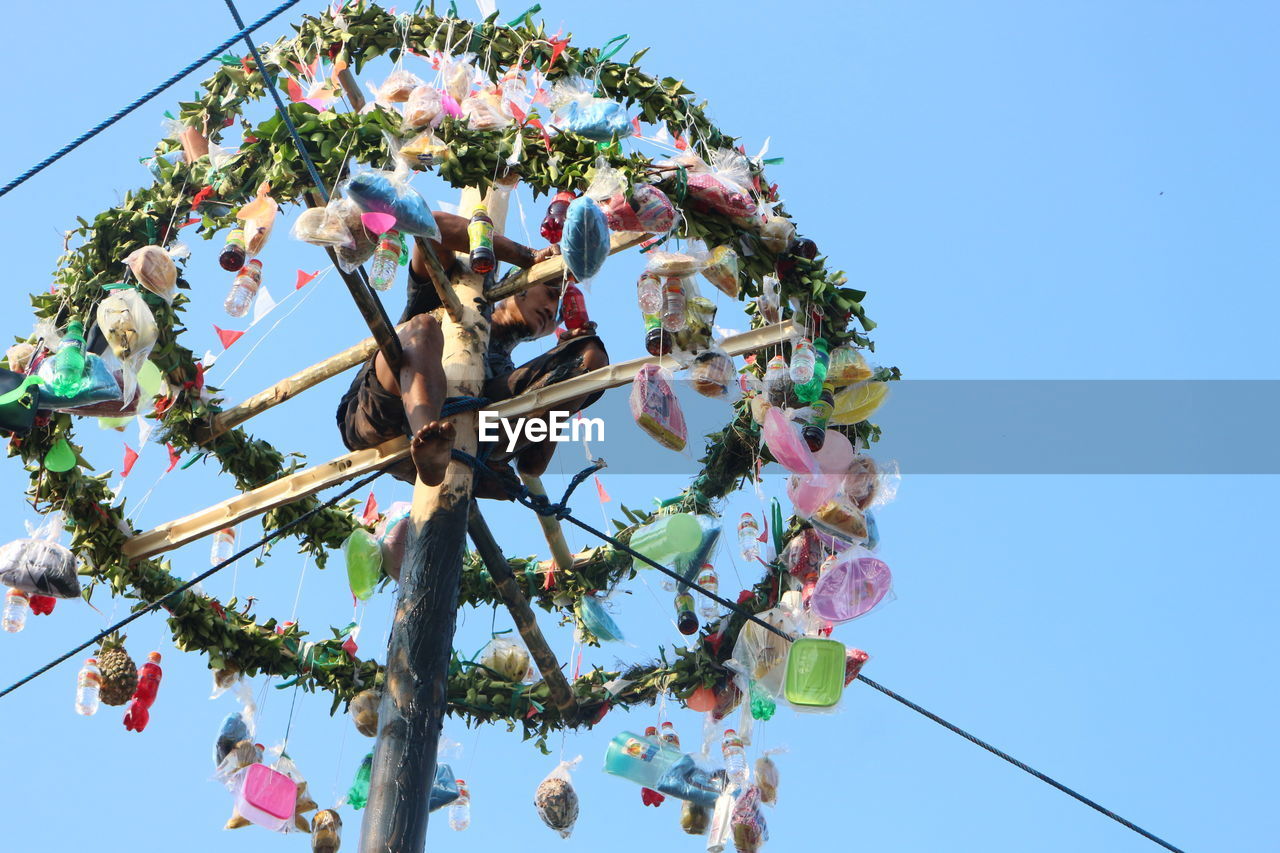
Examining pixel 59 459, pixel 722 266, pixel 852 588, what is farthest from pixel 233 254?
pixel 852 588

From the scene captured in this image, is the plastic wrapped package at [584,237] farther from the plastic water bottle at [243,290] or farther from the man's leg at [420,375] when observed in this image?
the plastic water bottle at [243,290]

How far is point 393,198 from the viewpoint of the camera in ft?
20.9

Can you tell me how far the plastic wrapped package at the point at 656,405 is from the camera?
684 centimetres

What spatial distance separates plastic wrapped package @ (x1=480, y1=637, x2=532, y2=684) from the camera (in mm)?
8328

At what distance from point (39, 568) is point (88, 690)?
30.9 inches

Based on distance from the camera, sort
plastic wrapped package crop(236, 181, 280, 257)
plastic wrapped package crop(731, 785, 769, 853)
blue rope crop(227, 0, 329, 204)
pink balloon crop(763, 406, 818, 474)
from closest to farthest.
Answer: blue rope crop(227, 0, 329, 204) < plastic wrapped package crop(236, 181, 280, 257) < pink balloon crop(763, 406, 818, 474) < plastic wrapped package crop(731, 785, 769, 853)

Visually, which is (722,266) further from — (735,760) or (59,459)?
(59,459)

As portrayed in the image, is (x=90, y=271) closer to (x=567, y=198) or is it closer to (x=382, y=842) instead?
(x=567, y=198)

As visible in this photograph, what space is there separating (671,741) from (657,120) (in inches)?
121

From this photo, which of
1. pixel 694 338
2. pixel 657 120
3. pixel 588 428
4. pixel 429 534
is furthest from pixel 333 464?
pixel 657 120

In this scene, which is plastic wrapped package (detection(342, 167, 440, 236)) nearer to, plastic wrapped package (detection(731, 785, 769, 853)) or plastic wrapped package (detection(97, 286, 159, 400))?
plastic wrapped package (detection(97, 286, 159, 400))

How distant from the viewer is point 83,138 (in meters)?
6.50

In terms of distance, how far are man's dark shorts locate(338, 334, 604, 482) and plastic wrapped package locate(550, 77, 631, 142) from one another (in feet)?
2.87

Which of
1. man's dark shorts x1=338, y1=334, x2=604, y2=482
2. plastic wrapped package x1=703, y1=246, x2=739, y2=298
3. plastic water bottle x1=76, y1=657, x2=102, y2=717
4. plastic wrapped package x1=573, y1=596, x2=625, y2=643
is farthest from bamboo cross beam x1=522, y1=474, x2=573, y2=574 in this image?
plastic water bottle x1=76, y1=657, x2=102, y2=717
